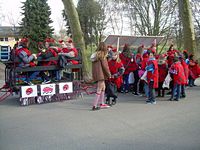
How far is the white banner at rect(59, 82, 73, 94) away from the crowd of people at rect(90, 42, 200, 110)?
1196 mm

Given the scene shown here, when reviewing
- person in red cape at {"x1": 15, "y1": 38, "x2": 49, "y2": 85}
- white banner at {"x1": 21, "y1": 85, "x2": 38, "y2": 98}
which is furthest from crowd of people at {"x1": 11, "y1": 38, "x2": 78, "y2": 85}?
white banner at {"x1": 21, "y1": 85, "x2": 38, "y2": 98}

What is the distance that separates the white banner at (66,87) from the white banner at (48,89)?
0.82 feet

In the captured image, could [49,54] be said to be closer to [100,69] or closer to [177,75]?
[100,69]

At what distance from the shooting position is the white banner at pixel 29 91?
8.65 metres

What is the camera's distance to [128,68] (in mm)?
10977

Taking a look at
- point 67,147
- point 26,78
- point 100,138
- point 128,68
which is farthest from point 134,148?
point 128,68

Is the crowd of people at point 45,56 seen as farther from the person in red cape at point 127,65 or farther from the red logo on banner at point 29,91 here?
the person in red cape at point 127,65

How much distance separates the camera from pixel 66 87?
9.43 metres

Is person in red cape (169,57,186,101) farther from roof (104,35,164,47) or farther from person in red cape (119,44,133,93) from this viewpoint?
roof (104,35,164,47)

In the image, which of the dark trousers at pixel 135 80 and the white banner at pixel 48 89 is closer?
the white banner at pixel 48 89

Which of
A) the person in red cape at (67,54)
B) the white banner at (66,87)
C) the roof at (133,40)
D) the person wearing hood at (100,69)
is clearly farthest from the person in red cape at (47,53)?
the roof at (133,40)

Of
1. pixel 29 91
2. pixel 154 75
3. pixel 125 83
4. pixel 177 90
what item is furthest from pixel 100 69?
pixel 125 83

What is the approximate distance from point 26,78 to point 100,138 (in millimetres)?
4380

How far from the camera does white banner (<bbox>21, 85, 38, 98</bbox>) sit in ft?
28.4
